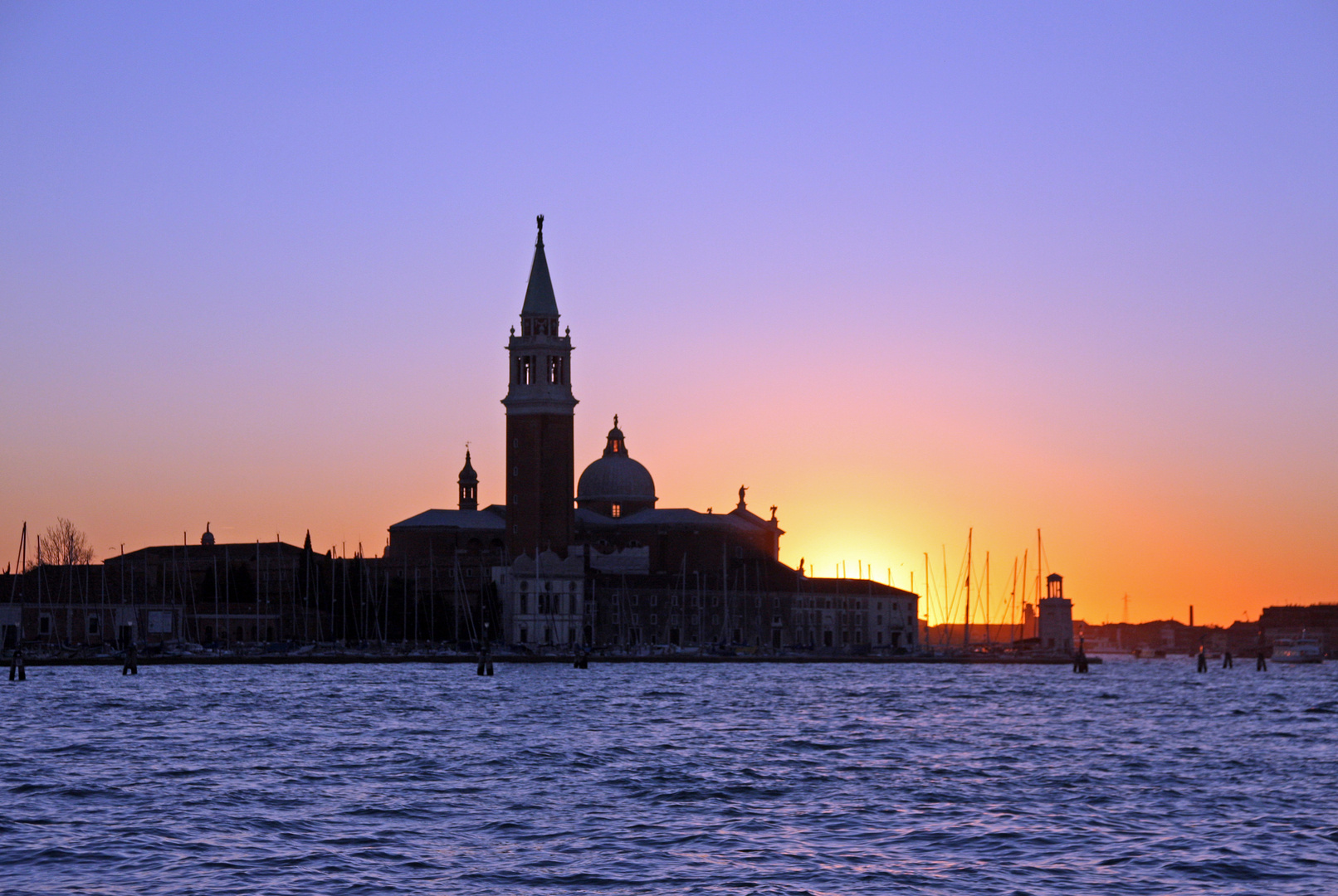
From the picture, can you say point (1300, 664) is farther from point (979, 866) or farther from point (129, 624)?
point (979, 866)

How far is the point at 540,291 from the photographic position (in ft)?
361

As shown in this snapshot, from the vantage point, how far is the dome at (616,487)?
128250 mm

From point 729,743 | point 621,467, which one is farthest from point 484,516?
point 729,743

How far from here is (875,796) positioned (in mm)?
27609

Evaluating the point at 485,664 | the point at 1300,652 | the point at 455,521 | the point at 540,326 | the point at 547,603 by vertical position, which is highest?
the point at 540,326

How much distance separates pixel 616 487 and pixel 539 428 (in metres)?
21.0

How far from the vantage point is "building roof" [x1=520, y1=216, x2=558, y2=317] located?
10969 centimetres

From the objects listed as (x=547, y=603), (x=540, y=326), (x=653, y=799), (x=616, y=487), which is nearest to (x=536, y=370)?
(x=540, y=326)

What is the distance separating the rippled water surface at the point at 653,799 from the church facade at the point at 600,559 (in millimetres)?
56435

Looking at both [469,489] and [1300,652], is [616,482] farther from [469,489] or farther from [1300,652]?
[1300,652]

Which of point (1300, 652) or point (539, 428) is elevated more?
point (539, 428)

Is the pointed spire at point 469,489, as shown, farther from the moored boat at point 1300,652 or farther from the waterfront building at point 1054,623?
Result: the moored boat at point 1300,652

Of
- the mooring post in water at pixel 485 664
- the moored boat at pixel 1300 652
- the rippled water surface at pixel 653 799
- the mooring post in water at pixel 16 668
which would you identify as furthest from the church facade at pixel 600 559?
the rippled water surface at pixel 653 799

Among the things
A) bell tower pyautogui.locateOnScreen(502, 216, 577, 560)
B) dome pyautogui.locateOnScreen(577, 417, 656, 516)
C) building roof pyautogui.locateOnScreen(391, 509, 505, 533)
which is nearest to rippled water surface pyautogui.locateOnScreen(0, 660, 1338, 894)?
bell tower pyautogui.locateOnScreen(502, 216, 577, 560)
